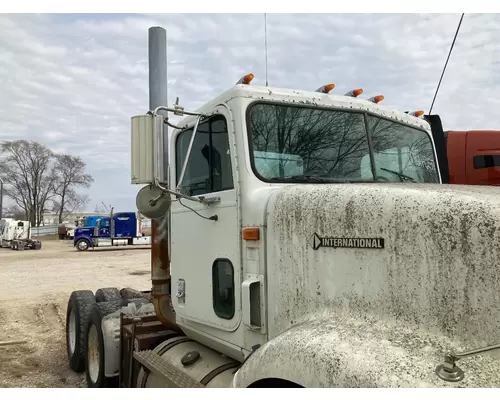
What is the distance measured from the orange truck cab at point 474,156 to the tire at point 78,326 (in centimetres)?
534

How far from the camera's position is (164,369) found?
11.1ft

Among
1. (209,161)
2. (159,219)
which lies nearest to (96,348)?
(159,219)

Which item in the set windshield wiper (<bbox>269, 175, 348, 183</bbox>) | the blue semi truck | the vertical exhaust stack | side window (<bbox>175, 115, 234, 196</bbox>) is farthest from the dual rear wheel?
the blue semi truck

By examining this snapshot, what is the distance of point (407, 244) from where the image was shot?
2016mm

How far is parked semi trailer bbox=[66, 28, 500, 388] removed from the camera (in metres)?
1.84

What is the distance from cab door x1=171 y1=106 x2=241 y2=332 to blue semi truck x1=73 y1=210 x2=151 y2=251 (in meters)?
27.3

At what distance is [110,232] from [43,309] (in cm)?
2112

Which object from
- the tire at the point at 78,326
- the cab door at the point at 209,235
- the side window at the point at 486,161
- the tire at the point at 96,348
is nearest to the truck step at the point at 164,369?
the cab door at the point at 209,235

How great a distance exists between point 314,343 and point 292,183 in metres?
1.10

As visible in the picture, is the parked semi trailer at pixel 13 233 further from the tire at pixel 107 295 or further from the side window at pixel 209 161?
the side window at pixel 209 161

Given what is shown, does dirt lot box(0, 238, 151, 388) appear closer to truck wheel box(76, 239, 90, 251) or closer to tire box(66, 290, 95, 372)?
tire box(66, 290, 95, 372)

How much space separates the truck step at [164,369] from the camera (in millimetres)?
3023

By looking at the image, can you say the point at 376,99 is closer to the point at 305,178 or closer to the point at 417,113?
the point at 417,113

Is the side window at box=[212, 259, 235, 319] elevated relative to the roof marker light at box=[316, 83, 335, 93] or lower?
lower
